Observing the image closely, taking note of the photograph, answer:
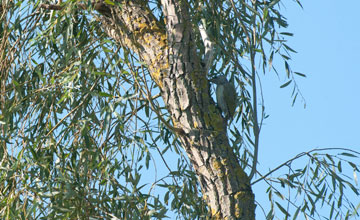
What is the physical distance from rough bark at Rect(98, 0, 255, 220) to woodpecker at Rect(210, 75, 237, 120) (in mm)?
78

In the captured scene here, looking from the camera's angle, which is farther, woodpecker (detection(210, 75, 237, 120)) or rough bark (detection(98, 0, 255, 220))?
woodpecker (detection(210, 75, 237, 120))

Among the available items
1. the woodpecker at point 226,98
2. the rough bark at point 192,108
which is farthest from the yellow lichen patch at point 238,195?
the woodpecker at point 226,98

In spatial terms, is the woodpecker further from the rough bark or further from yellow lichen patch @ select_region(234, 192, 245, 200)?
yellow lichen patch @ select_region(234, 192, 245, 200)

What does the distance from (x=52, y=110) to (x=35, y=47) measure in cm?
34

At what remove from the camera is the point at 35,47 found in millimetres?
3293

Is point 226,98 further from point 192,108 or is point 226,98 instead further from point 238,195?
point 238,195

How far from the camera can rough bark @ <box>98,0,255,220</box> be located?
2.69 meters

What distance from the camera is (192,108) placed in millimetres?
2750

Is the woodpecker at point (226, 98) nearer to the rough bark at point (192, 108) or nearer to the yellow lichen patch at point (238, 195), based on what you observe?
the rough bark at point (192, 108)

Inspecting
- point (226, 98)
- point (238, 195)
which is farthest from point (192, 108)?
point (238, 195)

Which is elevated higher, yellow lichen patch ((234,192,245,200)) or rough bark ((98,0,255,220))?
rough bark ((98,0,255,220))

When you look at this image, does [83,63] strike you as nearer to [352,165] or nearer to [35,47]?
[35,47]

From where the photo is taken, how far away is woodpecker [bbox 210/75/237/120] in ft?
9.46

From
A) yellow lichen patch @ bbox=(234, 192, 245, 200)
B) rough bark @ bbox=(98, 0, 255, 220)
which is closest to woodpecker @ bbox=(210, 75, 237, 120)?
rough bark @ bbox=(98, 0, 255, 220)
